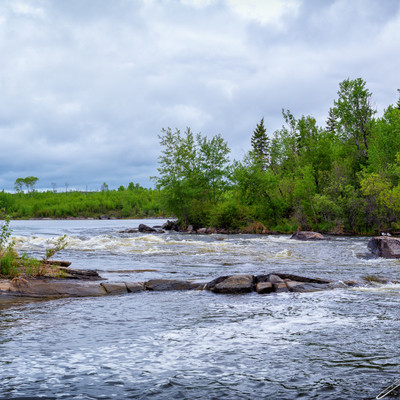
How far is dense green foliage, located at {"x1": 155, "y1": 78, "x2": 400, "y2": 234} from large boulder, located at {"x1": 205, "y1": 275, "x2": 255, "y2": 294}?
1260 inches

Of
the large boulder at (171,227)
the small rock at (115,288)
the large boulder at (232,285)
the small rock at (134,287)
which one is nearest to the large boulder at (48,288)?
the small rock at (115,288)

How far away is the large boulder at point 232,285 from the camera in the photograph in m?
13.6

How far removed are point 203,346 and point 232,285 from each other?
6.14 meters

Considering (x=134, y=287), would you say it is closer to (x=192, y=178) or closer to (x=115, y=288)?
(x=115, y=288)

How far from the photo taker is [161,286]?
14344mm

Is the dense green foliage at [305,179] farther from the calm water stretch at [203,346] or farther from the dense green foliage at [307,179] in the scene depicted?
the calm water stretch at [203,346]

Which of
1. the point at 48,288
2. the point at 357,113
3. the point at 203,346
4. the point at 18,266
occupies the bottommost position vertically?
the point at 203,346

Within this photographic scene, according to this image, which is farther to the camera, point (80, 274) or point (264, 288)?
point (80, 274)

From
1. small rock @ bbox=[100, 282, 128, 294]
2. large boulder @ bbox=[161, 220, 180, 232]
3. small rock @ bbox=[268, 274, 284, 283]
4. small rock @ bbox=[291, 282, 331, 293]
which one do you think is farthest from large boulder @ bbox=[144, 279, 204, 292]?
large boulder @ bbox=[161, 220, 180, 232]

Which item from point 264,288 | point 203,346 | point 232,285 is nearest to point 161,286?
point 232,285

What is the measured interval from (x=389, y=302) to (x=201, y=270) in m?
9.10

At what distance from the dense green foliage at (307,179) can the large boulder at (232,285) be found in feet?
105

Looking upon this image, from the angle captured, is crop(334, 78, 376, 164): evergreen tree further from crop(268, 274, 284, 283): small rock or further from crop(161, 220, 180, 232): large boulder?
crop(268, 274, 284, 283): small rock

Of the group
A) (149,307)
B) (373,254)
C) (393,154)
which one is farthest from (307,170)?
(149,307)
